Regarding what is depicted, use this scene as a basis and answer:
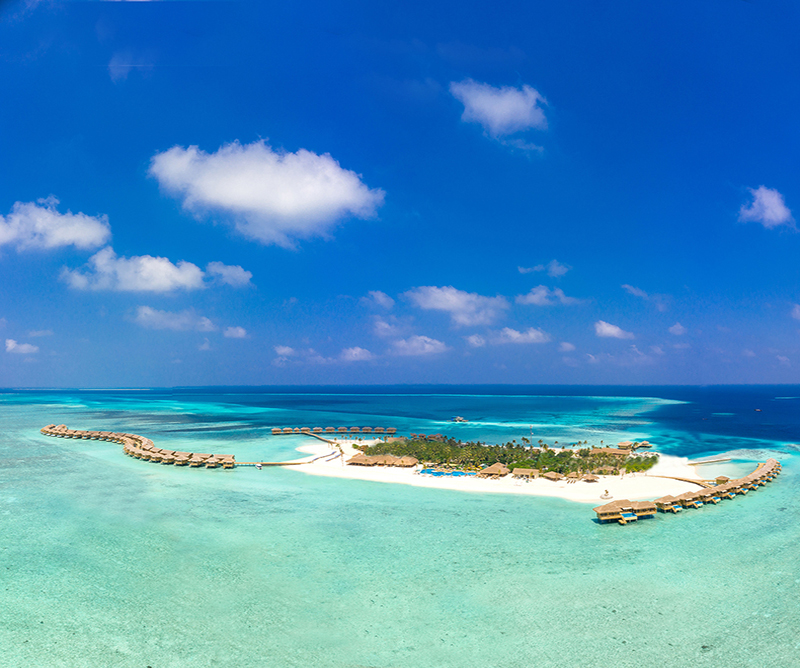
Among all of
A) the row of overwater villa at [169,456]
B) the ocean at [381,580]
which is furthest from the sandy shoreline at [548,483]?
the row of overwater villa at [169,456]

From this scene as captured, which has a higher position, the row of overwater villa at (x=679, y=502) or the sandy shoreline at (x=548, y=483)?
the row of overwater villa at (x=679, y=502)

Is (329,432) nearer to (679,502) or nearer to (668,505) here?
(668,505)

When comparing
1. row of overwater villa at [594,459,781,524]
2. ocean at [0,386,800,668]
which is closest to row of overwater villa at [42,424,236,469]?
ocean at [0,386,800,668]

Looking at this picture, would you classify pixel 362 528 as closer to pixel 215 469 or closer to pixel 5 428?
pixel 215 469

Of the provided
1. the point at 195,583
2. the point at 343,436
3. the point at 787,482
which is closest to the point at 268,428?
the point at 343,436

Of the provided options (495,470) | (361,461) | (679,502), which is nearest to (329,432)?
(361,461)

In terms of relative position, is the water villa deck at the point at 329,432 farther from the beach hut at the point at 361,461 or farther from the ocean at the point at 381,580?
the ocean at the point at 381,580
